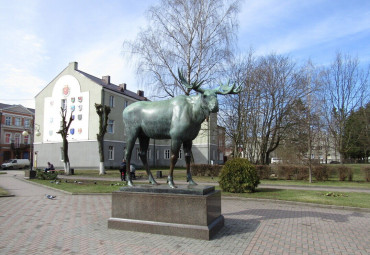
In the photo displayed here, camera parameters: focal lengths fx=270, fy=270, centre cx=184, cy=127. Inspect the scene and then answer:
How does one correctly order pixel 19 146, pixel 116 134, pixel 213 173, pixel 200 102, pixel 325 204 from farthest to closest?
pixel 19 146 → pixel 116 134 → pixel 213 173 → pixel 325 204 → pixel 200 102

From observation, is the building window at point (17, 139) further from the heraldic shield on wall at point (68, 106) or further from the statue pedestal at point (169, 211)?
the statue pedestal at point (169, 211)

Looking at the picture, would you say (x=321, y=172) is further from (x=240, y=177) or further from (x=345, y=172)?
(x=240, y=177)

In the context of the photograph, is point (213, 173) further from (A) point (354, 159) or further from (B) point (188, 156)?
(A) point (354, 159)

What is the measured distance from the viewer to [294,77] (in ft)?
81.9

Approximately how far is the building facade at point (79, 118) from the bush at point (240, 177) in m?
19.9

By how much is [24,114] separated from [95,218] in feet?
189

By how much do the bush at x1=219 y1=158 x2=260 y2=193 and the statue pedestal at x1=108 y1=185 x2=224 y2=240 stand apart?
23.0 ft

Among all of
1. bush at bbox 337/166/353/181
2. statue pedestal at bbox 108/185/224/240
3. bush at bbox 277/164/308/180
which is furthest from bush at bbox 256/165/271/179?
statue pedestal at bbox 108/185/224/240

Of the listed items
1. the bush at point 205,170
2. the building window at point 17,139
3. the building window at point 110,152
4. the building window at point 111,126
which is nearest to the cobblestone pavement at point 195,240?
the bush at point 205,170

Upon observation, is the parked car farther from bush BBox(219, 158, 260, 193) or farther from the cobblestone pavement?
bush BBox(219, 158, 260, 193)

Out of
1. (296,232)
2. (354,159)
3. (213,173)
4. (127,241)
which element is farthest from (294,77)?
(354,159)

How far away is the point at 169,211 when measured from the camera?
18.8 feet

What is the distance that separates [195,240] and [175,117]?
263cm

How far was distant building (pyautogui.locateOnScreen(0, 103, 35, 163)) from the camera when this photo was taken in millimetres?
51625
